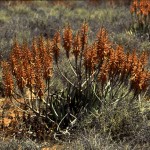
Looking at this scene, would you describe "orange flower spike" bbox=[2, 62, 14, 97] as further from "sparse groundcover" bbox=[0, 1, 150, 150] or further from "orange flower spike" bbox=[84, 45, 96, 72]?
"orange flower spike" bbox=[84, 45, 96, 72]

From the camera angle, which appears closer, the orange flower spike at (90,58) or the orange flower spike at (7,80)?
the orange flower spike at (7,80)

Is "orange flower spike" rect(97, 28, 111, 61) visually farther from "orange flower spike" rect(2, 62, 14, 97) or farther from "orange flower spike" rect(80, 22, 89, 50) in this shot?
"orange flower spike" rect(2, 62, 14, 97)

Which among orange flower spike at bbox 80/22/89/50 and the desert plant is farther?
orange flower spike at bbox 80/22/89/50

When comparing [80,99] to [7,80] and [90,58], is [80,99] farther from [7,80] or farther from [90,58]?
[7,80]

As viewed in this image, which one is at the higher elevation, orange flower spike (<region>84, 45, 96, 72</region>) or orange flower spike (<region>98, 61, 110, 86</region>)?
orange flower spike (<region>84, 45, 96, 72</region>)

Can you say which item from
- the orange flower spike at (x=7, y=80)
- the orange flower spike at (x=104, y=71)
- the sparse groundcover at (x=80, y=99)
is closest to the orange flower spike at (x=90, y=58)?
the sparse groundcover at (x=80, y=99)

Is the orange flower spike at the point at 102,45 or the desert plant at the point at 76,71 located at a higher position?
the orange flower spike at the point at 102,45

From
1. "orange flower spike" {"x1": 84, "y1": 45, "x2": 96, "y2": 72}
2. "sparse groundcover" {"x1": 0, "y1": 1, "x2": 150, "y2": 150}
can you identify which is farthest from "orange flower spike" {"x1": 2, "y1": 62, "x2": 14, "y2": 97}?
"orange flower spike" {"x1": 84, "y1": 45, "x2": 96, "y2": 72}

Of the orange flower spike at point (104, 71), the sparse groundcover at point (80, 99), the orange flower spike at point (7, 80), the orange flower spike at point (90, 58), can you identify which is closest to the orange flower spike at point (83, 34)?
the sparse groundcover at point (80, 99)

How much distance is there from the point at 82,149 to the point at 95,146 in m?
0.14

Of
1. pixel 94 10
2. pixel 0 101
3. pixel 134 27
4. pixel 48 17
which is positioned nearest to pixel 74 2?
pixel 94 10

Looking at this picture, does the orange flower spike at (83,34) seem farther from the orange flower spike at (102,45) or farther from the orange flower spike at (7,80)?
the orange flower spike at (7,80)

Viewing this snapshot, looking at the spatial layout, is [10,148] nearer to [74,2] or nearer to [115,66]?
[115,66]

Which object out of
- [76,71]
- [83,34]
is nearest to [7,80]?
[76,71]
